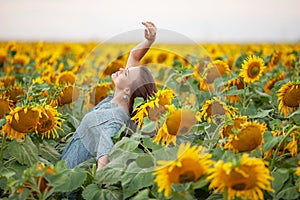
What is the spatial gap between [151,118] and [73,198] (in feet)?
1.55

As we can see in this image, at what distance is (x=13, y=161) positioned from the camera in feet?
8.40

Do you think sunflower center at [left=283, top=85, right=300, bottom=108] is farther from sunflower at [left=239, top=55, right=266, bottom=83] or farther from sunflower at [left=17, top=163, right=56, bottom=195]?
sunflower at [left=17, top=163, right=56, bottom=195]

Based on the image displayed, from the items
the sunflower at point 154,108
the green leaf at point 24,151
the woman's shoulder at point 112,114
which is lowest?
the green leaf at point 24,151

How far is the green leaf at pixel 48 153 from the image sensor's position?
267 cm

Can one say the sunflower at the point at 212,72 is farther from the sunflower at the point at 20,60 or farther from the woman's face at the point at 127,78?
the sunflower at the point at 20,60

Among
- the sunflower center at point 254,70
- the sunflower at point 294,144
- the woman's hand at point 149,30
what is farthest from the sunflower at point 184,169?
the sunflower center at point 254,70

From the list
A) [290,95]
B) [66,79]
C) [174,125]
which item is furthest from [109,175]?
[66,79]

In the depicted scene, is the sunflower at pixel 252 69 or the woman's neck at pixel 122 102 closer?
the woman's neck at pixel 122 102

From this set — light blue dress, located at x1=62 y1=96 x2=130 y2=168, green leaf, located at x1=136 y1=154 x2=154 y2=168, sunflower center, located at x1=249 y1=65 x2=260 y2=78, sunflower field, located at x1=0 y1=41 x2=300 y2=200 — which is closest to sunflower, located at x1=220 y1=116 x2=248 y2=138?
sunflower field, located at x1=0 y1=41 x2=300 y2=200

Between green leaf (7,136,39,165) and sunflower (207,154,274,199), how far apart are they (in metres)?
0.90

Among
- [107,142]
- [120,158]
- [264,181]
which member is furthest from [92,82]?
[264,181]

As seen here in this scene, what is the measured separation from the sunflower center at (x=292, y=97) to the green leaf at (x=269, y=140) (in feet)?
1.55

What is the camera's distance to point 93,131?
279 cm

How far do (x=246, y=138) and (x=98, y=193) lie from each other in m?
A: 0.61
